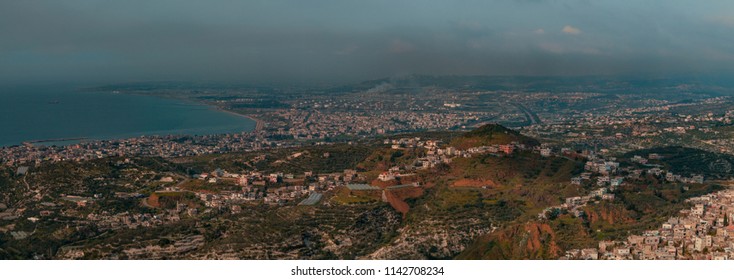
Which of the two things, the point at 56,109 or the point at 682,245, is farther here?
the point at 56,109

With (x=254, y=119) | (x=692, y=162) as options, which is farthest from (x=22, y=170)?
(x=254, y=119)

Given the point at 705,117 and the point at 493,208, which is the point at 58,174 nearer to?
the point at 493,208

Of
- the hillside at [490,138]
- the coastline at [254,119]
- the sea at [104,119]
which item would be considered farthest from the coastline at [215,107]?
the hillside at [490,138]

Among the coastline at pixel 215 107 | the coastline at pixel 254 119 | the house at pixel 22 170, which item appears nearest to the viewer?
the house at pixel 22 170

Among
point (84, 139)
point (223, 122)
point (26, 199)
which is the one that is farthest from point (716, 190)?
point (223, 122)

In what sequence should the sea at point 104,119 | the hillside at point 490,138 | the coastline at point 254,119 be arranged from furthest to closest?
the coastline at point 254,119
the sea at point 104,119
the hillside at point 490,138

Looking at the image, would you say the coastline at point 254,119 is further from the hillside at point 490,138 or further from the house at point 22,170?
the hillside at point 490,138

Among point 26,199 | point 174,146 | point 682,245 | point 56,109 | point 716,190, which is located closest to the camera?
point 682,245

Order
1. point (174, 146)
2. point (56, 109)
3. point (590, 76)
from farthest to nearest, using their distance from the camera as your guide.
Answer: point (590, 76) → point (56, 109) → point (174, 146)

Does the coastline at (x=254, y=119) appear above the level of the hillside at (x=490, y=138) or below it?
below
